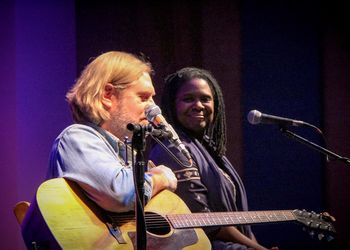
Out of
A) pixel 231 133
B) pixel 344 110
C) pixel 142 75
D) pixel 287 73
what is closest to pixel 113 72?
pixel 142 75

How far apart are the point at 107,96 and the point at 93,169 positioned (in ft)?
1.80

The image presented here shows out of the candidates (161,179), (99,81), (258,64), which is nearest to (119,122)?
(99,81)

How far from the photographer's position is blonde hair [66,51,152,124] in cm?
267

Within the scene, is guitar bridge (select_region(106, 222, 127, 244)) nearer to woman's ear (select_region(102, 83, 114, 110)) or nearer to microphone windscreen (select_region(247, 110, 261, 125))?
woman's ear (select_region(102, 83, 114, 110))

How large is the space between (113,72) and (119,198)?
74 cm

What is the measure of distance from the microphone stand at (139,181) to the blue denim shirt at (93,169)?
0.30 m

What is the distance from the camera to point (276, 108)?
15.1 feet

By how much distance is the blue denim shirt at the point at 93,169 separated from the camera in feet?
7.58

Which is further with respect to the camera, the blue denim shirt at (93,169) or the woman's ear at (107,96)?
the woman's ear at (107,96)

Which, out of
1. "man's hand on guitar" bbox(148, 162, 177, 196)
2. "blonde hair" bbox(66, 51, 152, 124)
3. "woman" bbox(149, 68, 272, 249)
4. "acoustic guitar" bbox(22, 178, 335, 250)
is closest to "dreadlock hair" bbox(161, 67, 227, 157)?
"woman" bbox(149, 68, 272, 249)

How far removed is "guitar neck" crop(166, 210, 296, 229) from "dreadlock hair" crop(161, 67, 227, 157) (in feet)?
2.08

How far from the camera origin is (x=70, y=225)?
7.09 ft

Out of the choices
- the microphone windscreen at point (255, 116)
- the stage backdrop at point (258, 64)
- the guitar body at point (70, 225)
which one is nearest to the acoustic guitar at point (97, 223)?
the guitar body at point (70, 225)

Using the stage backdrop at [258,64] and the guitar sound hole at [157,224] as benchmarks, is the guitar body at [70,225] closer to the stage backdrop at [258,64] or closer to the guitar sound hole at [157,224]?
the guitar sound hole at [157,224]
